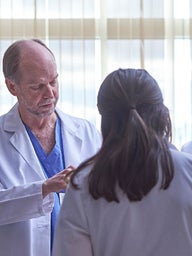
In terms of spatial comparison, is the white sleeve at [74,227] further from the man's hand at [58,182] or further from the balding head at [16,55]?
the balding head at [16,55]

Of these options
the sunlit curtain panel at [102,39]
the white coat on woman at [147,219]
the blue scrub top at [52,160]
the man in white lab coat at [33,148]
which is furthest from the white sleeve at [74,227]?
the sunlit curtain panel at [102,39]

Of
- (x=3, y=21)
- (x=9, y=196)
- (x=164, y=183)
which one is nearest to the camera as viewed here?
(x=164, y=183)

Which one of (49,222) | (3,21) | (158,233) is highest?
(3,21)

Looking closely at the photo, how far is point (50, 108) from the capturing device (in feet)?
5.04

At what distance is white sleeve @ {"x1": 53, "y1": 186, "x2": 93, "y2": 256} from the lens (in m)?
1.04

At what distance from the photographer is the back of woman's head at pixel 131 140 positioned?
1.01 m

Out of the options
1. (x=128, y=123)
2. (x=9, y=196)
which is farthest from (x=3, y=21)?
(x=128, y=123)

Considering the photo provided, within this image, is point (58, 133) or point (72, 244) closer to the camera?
point (72, 244)

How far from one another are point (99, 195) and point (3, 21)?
1.99 m

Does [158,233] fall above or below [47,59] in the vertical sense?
below

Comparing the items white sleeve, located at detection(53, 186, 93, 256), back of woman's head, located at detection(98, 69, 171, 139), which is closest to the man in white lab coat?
white sleeve, located at detection(53, 186, 93, 256)

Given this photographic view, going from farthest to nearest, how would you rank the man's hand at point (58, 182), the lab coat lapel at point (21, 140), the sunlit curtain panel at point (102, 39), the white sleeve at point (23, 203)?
the sunlit curtain panel at point (102, 39), the lab coat lapel at point (21, 140), the white sleeve at point (23, 203), the man's hand at point (58, 182)

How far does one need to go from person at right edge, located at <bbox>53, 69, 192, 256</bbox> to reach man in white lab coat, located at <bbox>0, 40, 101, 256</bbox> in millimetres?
372

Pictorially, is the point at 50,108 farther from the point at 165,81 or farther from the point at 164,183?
the point at 165,81
